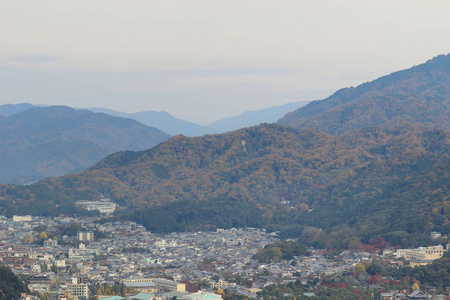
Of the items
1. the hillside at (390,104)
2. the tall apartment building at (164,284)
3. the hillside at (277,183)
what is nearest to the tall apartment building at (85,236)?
the hillside at (277,183)

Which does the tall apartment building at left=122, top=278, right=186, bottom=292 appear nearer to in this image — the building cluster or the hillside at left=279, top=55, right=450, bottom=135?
the building cluster

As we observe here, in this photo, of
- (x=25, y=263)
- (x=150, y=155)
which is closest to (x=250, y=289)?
(x=25, y=263)

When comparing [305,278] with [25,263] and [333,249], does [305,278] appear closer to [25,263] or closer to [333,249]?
[333,249]

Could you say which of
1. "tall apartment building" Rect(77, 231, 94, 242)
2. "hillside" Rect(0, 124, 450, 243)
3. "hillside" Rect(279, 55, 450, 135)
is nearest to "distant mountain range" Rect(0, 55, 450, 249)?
"hillside" Rect(0, 124, 450, 243)

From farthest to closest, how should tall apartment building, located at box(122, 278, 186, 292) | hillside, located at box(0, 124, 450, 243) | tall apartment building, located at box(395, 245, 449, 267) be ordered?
hillside, located at box(0, 124, 450, 243), tall apartment building, located at box(395, 245, 449, 267), tall apartment building, located at box(122, 278, 186, 292)

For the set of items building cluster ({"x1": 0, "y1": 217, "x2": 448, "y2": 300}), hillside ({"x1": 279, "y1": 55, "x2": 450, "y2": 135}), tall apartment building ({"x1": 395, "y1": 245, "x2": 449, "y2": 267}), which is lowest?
tall apartment building ({"x1": 395, "y1": 245, "x2": 449, "y2": 267})
